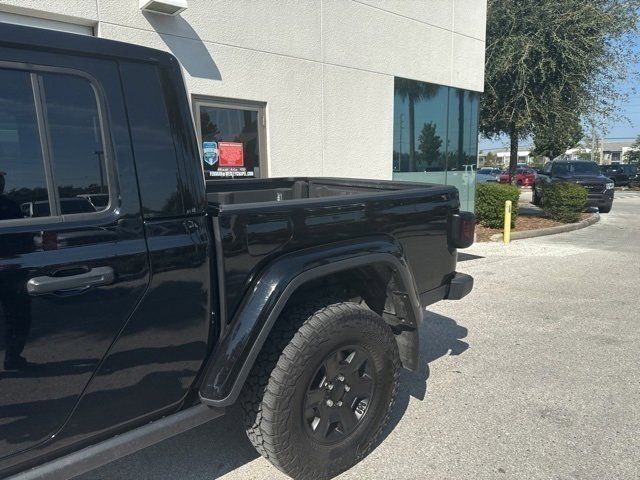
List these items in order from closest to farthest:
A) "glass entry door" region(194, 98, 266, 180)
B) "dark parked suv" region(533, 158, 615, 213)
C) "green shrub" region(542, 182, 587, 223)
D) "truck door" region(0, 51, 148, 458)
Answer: "truck door" region(0, 51, 148, 458) → "glass entry door" region(194, 98, 266, 180) → "green shrub" region(542, 182, 587, 223) → "dark parked suv" region(533, 158, 615, 213)

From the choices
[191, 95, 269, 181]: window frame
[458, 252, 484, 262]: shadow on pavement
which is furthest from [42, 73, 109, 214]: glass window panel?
[458, 252, 484, 262]: shadow on pavement

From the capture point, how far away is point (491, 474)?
253 cm

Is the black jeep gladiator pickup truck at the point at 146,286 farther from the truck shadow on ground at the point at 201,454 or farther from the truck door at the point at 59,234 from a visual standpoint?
the truck shadow on ground at the point at 201,454

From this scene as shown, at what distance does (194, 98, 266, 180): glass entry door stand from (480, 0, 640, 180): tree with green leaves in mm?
7760

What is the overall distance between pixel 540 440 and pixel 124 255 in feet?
8.69

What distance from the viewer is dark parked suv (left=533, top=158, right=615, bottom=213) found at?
15.1 metres

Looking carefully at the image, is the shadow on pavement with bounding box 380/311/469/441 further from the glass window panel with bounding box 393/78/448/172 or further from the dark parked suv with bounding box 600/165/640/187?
the dark parked suv with bounding box 600/165/640/187

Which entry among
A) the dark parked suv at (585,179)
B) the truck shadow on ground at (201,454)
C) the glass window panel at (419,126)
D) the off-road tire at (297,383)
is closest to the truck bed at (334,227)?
the off-road tire at (297,383)

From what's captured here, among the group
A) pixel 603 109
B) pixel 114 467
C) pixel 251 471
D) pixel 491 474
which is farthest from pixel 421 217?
pixel 603 109

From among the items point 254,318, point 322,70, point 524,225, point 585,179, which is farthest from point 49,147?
point 585,179

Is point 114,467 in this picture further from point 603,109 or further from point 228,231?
point 603,109

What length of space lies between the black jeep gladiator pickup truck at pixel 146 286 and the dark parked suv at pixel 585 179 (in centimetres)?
1381

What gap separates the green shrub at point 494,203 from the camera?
10.4 m

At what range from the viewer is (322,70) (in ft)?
22.7
